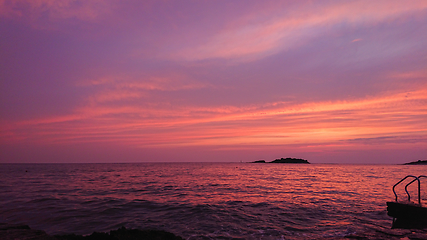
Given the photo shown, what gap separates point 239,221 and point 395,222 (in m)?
9.32

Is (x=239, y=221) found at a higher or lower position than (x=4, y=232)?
lower

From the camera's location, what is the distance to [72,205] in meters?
17.4

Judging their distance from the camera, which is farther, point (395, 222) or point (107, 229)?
point (395, 222)

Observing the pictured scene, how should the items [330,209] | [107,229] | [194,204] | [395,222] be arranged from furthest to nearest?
[194,204] < [330,209] < [395,222] < [107,229]

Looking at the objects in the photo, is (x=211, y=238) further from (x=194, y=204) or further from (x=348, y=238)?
(x=194, y=204)

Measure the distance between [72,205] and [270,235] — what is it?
15.9 m

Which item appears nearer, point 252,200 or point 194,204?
point 194,204

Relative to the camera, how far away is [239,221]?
13.3m

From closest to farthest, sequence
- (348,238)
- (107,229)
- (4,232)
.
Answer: (4,232)
(348,238)
(107,229)

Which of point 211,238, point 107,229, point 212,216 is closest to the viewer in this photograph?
point 211,238

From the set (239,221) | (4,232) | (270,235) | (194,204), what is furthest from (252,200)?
(4,232)

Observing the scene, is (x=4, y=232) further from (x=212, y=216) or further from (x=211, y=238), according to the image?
(x=212, y=216)

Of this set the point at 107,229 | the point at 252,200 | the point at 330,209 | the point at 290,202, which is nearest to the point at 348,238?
the point at 330,209

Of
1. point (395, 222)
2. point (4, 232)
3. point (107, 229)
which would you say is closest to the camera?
point (4, 232)
